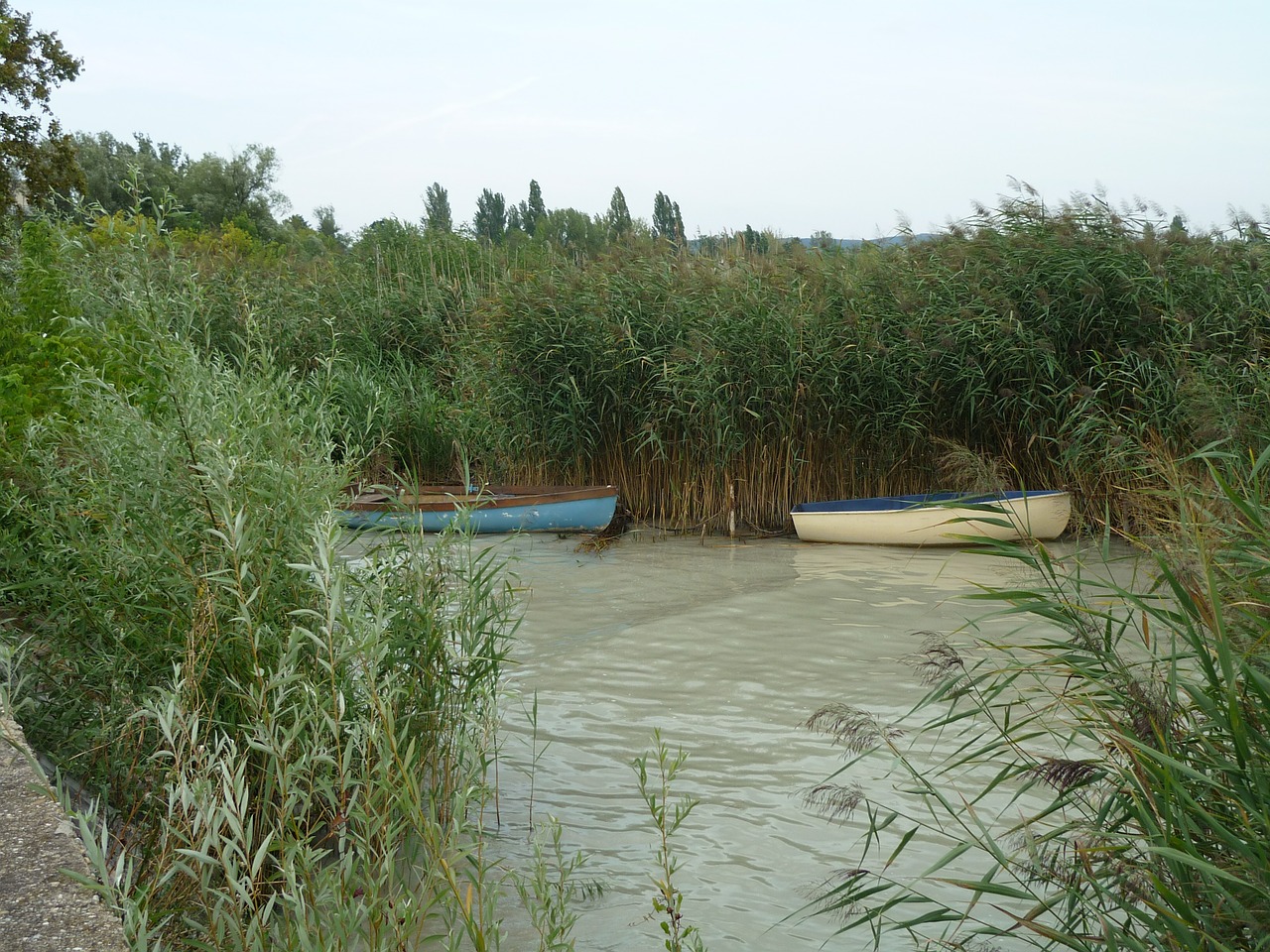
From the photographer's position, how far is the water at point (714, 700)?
3.88m

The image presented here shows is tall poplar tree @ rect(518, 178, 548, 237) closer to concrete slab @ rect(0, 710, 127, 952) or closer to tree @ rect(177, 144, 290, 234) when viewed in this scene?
tree @ rect(177, 144, 290, 234)

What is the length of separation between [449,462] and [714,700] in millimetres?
9040

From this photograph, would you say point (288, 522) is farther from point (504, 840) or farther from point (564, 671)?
point (564, 671)

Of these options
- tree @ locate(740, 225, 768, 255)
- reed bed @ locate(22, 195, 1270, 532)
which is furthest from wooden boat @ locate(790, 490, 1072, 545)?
tree @ locate(740, 225, 768, 255)

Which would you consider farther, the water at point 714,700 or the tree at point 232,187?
the tree at point 232,187

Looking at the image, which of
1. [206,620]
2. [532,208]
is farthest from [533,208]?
[206,620]

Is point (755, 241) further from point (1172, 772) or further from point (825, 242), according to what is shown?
point (1172, 772)

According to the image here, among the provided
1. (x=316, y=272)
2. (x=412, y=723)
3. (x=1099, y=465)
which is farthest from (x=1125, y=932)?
(x=316, y=272)

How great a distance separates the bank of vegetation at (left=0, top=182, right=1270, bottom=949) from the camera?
96.3 inches

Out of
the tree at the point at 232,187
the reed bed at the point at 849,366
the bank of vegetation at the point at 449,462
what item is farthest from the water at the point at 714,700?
the tree at the point at 232,187

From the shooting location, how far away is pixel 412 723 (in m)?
3.97

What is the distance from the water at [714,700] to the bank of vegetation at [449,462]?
0.44 meters

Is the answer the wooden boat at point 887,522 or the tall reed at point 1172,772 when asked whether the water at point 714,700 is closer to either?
the wooden boat at point 887,522

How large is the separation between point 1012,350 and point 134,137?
79.8 metres
